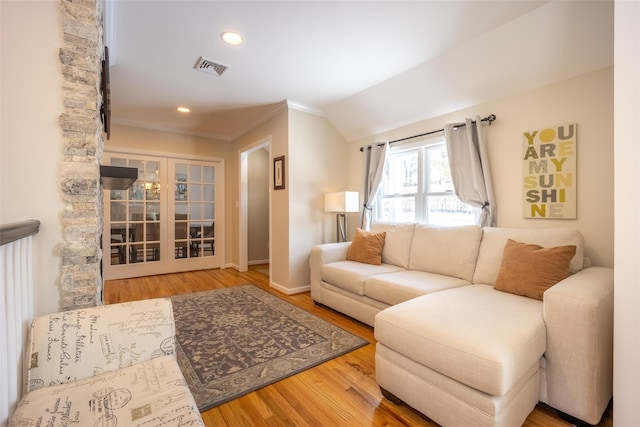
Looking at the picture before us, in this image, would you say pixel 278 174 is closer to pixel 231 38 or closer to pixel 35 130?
pixel 231 38

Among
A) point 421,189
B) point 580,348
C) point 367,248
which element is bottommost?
point 580,348

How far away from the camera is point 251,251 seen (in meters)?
5.48

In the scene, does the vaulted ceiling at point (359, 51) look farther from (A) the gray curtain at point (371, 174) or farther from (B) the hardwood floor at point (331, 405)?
(B) the hardwood floor at point (331, 405)

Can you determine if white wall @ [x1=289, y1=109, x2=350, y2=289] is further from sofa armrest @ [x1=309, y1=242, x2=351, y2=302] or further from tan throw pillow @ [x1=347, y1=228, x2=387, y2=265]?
tan throw pillow @ [x1=347, y1=228, x2=387, y2=265]

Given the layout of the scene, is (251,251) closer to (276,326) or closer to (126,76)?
(276,326)

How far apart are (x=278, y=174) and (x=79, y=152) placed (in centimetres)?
255

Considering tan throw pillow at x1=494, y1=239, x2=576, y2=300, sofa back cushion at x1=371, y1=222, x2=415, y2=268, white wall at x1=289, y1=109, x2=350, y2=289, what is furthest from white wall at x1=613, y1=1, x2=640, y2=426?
white wall at x1=289, y1=109, x2=350, y2=289

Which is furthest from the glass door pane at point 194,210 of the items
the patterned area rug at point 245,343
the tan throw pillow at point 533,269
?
the tan throw pillow at point 533,269

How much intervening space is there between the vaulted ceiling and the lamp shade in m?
1.03

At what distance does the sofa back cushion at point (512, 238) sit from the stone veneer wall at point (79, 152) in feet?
8.69

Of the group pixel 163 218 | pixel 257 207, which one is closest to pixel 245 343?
pixel 163 218

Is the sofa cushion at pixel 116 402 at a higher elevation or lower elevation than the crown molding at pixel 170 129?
lower

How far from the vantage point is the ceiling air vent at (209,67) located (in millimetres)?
2617

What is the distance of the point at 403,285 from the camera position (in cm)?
223
